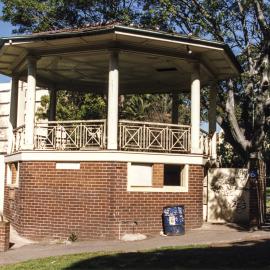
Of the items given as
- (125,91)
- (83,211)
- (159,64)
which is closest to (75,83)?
(125,91)

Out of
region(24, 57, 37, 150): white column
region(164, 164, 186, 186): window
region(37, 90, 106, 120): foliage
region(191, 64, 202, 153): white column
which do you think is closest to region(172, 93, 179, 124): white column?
region(164, 164, 186, 186): window

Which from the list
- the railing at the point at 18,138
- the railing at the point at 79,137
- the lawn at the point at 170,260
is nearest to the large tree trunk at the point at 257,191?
the lawn at the point at 170,260

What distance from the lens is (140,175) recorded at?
16.1 meters

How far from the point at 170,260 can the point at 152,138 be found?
244 inches

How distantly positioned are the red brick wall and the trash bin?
0.61ft

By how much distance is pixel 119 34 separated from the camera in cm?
1522

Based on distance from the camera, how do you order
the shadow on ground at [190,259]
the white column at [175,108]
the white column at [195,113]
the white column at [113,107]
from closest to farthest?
the shadow on ground at [190,259]
the white column at [113,107]
the white column at [195,113]
the white column at [175,108]

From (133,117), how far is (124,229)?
19.9 m

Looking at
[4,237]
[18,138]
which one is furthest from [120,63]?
[4,237]

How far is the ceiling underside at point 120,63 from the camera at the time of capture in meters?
16.3

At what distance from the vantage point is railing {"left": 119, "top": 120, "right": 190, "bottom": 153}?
16.4 metres

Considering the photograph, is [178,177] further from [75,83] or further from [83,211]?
[75,83]

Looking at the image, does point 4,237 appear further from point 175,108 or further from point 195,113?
point 175,108

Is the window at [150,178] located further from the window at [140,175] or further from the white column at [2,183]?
the white column at [2,183]
